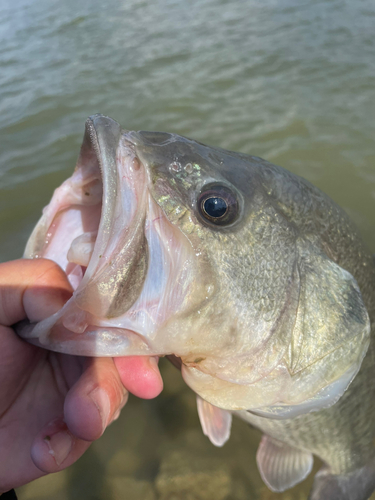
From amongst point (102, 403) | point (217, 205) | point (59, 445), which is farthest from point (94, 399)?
point (217, 205)

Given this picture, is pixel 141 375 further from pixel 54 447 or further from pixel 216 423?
pixel 216 423

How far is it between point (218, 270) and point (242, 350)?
34 centimetres

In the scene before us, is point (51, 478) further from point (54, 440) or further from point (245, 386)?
point (245, 386)

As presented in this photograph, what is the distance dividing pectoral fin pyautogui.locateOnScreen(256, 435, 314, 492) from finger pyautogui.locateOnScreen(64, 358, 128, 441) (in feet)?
4.06

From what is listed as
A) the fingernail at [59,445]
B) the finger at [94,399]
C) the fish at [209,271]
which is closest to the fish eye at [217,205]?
the fish at [209,271]

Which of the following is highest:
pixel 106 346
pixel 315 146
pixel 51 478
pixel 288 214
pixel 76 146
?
pixel 288 214

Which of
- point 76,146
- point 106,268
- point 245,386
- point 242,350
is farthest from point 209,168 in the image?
point 76,146

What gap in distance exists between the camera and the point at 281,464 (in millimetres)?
2184

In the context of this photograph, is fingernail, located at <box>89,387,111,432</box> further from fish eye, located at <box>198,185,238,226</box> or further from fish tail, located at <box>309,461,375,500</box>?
fish tail, located at <box>309,461,375,500</box>

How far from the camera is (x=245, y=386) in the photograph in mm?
1452

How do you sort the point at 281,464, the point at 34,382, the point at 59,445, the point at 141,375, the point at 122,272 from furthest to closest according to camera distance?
1. the point at 281,464
2. the point at 34,382
3. the point at 141,375
4. the point at 59,445
5. the point at 122,272

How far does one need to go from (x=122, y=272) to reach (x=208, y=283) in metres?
0.30

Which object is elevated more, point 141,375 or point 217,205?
point 217,205

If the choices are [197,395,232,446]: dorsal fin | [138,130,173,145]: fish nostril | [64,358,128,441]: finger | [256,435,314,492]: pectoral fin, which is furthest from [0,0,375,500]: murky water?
[138,130,173,145]: fish nostril
